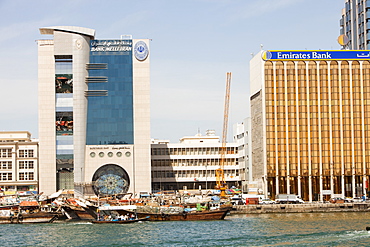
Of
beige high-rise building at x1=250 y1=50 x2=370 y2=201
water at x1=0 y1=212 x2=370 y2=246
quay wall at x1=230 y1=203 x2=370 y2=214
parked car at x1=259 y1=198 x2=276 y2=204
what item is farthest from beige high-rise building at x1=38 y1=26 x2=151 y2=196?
water at x1=0 y1=212 x2=370 y2=246

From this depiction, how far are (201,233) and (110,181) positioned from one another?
3457 inches

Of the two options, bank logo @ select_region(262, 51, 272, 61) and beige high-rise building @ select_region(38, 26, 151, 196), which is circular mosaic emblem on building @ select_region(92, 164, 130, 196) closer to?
beige high-rise building @ select_region(38, 26, 151, 196)

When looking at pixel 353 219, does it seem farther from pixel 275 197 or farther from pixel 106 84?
pixel 106 84

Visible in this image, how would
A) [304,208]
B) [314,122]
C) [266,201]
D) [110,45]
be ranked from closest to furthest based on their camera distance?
[304,208] < [266,201] < [314,122] < [110,45]

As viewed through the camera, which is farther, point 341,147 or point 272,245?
point 341,147

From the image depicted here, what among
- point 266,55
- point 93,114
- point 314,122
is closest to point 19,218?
point 93,114

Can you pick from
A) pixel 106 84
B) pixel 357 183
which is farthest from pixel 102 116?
pixel 357 183

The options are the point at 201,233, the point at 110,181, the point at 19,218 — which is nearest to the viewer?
the point at 201,233

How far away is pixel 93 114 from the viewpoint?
634 ft

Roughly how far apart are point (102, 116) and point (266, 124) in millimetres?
43210

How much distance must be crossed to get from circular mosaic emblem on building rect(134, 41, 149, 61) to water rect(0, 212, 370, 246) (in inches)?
2798

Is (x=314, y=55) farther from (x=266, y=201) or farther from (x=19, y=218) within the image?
(x=19, y=218)

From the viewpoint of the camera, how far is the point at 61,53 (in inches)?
7628

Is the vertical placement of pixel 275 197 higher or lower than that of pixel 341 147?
lower
